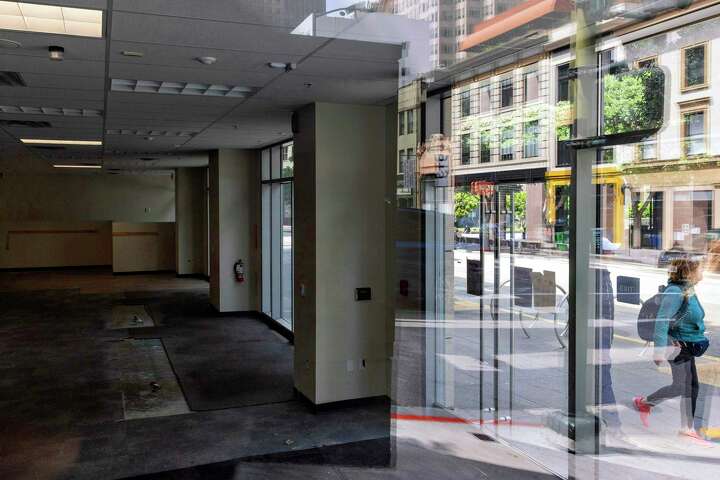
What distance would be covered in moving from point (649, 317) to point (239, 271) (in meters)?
8.67

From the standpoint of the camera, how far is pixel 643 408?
15.3 ft

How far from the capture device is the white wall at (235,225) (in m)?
11.9

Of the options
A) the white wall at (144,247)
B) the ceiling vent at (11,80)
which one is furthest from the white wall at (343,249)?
the white wall at (144,247)

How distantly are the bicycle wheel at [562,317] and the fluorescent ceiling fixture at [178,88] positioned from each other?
3223 mm

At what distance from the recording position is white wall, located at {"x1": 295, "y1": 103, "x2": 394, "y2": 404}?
660 centimetres

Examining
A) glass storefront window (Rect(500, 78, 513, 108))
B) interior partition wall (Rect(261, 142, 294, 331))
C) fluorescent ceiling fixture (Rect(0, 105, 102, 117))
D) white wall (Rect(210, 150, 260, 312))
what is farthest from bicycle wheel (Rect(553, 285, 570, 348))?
white wall (Rect(210, 150, 260, 312))

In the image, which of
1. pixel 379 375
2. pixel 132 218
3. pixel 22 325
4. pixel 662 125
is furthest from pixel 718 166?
pixel 132 218

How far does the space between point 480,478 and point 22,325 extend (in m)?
9.26

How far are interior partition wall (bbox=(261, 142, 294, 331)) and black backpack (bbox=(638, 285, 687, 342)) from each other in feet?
21.4

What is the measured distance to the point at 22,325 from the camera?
1135cm

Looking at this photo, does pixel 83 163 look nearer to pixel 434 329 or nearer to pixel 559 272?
pixel 434 329

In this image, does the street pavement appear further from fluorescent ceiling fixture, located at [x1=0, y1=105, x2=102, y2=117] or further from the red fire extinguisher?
the red fire extinguisher

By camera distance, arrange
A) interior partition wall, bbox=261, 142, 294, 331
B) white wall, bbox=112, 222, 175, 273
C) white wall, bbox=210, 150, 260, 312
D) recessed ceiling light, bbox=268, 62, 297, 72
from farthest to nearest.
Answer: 1. white wall, bbox=112, 222, 175, 273
2. white wall, bbox=210, 150, 260, 312
3. interior partition wall, bbox=261, 142, 294, 331
4. recessed ceiling light, bbox=268, 62, 297, 72

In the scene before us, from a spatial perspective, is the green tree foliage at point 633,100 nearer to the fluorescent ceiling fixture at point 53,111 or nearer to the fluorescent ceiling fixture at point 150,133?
the fluorescent ceiling fixture at point 53,111
